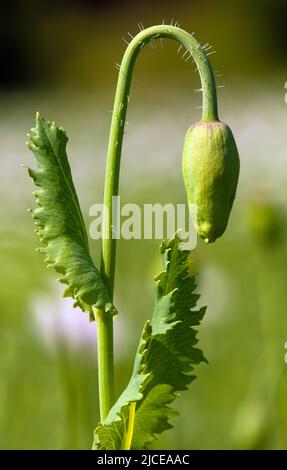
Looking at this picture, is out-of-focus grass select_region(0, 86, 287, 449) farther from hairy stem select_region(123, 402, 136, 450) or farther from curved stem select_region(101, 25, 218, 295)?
curved stem select_region(101, 25, 218, 295)

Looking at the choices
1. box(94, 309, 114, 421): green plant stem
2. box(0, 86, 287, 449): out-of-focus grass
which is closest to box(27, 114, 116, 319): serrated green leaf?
box(94, 309, 114, 421): green plant stem

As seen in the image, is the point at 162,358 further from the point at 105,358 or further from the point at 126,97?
the point at 126,97

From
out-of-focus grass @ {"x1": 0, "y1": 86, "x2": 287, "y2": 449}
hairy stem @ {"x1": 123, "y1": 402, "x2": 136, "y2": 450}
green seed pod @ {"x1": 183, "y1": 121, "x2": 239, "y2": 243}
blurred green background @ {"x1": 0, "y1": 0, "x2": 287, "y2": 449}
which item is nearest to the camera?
green seed pod @ {"x1": 183, "y1": 121, "x2": 239, "y2": 243}

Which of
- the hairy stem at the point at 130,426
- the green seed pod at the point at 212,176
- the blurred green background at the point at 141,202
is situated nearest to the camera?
the green seed pod at the point at 212,176

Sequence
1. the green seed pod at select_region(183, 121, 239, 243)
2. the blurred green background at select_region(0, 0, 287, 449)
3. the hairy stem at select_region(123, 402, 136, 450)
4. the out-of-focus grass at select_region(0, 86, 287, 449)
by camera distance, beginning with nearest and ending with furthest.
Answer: the green seed pod at select_region(183, 121, 239, 243) → the hairy stem at select_region(123, 402, 136, 450) → the out-of-focus grass at select_region(0, 86, 287, 449) → the blurred green background at select_region(0, 0, 287, 449)

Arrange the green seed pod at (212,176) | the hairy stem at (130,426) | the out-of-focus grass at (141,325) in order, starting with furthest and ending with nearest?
the out-of-focus grass at (141,325) → the hairy stem at (130,426) → the green seed pod at (212,176)

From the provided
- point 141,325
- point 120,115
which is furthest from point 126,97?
point 141,325

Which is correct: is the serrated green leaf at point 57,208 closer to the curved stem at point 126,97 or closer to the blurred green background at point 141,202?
the curved stem at point 126,97

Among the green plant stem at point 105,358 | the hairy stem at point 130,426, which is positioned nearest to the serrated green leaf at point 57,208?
the green plant stem at point 105,358

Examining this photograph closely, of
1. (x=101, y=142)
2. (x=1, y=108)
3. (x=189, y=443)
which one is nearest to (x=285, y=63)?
(x=1, y=108)
